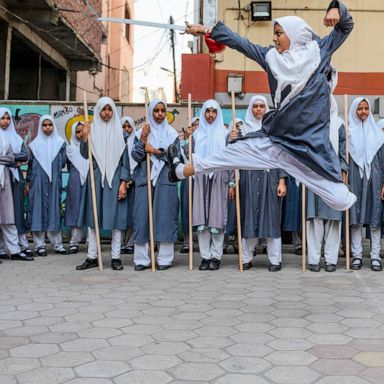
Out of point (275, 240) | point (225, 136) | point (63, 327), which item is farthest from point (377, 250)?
point (63, 327)

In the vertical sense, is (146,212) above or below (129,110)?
below

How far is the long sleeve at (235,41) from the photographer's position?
387 cm

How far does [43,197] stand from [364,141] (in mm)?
3906

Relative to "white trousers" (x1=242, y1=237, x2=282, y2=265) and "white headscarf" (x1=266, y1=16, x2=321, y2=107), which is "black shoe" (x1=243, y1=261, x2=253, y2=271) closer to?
"white trousers" (x1=242, y1=237, x2=282, y2=265)

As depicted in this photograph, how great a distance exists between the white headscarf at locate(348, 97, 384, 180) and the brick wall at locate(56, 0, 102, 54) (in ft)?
24.4

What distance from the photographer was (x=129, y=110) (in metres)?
8.01

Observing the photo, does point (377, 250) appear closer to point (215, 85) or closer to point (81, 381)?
point (81, 381)

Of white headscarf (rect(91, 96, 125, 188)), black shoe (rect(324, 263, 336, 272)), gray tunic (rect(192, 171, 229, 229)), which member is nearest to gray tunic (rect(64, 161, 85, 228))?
white headscarf (rect(91, 96, 125, 188))

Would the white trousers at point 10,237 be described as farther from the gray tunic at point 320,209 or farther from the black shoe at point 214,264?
the gray tunic at point 320,209

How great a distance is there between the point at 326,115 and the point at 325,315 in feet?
4.55

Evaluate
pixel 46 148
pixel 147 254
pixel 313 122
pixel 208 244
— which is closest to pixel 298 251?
pixel 208 244

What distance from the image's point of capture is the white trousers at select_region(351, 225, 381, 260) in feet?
18.8

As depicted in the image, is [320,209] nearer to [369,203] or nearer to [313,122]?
[369,203]

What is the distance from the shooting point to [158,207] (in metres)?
5.57
